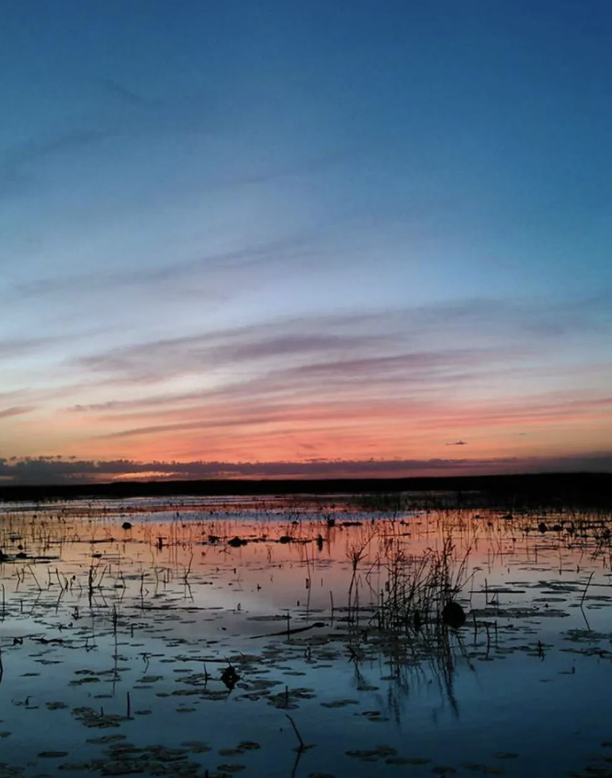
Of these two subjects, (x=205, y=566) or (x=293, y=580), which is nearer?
(x=293, y=580)

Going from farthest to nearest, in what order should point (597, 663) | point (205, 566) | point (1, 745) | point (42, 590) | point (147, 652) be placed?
point (205, 566) → point (42, 590) → point (147, 652) → point (597, 663) → point (1, 745)

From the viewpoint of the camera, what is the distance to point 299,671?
31.1 feet

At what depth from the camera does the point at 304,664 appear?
975cm

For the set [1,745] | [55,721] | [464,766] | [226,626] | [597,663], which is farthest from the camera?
[226,626]

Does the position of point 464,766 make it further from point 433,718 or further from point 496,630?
point 496,630

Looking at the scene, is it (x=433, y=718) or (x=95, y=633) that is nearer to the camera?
(x=433, y=718)

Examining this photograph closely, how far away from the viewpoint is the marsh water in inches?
272

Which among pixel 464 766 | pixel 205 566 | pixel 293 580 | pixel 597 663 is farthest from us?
pixel 205 566

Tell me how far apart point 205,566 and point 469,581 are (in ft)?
21.4

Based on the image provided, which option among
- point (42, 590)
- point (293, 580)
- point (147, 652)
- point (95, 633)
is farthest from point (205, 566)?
point (147, 652)

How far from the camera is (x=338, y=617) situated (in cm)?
1264

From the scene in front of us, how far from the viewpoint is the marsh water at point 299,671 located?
6.91 metres

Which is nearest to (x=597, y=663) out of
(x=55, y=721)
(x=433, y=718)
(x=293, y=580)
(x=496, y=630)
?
(x=496, y=630)

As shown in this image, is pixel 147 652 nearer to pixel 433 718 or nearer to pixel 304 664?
pixel 304 664
